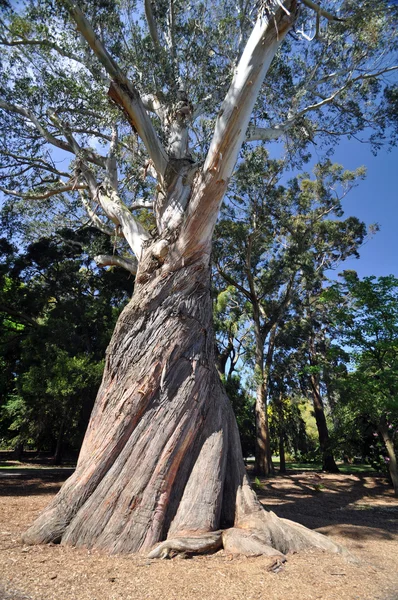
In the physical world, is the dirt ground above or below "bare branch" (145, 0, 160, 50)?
below

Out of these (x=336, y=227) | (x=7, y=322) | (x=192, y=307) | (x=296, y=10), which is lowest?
(x=192, y=307)

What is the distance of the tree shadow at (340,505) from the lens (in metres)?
5.68

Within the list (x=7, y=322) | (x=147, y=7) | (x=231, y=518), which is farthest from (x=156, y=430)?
(x=7, y=322)

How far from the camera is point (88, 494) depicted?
3.70 m

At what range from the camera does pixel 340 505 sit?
8.73 meters

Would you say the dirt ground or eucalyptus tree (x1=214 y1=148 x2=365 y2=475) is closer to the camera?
the dirt ground

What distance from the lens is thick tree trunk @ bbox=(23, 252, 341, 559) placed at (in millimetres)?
3514

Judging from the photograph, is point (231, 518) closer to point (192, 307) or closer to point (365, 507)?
point (192, 307)

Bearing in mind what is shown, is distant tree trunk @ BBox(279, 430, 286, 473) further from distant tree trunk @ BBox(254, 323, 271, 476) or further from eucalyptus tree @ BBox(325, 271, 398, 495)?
eucalyptus tree @ BBox(325, 271, 398, 495)

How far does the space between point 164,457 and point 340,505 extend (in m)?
6.93

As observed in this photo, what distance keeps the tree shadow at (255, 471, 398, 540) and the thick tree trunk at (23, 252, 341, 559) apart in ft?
7.24

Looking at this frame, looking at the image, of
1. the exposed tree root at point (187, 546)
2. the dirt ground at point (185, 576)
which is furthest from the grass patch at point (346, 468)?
the exposed tree root at point (187, 546)

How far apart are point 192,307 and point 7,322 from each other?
40.0 ft

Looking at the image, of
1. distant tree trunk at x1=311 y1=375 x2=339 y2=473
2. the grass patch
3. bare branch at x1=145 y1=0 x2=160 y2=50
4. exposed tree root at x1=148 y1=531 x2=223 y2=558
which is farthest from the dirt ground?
the grass patch
